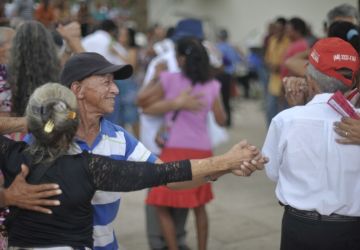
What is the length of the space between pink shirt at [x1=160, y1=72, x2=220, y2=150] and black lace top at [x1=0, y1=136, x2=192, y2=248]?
2.06 meters

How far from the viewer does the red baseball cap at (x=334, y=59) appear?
8.32 ft

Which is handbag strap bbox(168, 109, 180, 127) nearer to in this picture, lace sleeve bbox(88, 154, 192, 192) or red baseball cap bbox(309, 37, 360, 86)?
red baseball cap bbox(309, 37, 360, 86)

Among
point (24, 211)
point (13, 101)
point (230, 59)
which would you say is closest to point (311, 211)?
point (24, 211)

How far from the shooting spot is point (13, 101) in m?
3.47

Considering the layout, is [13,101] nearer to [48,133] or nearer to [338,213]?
[48,133]

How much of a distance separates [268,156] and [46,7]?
6.01m

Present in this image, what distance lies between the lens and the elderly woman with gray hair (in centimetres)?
217

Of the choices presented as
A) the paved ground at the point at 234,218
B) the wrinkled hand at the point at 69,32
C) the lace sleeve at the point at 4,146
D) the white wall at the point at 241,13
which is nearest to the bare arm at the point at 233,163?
the lace sleeve at the point at 4,146

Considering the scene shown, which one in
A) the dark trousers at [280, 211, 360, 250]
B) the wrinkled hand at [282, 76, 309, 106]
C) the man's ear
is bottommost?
the dark trousers at [280, 211, 360, 250]

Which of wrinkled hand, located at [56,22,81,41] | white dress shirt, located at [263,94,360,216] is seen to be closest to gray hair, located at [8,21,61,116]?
wrinkled hand, located at [56,22,81,41]

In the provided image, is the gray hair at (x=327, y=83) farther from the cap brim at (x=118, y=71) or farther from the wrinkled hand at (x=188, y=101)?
the wrinkled hand at (x=188, y=101)

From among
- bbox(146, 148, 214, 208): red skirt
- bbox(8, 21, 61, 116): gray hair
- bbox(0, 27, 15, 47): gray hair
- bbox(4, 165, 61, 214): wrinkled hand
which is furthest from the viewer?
bbox(146, 148, 214, 208): red skirt

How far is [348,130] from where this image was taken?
95.0 inches

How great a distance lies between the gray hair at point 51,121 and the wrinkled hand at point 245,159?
2.16ft
